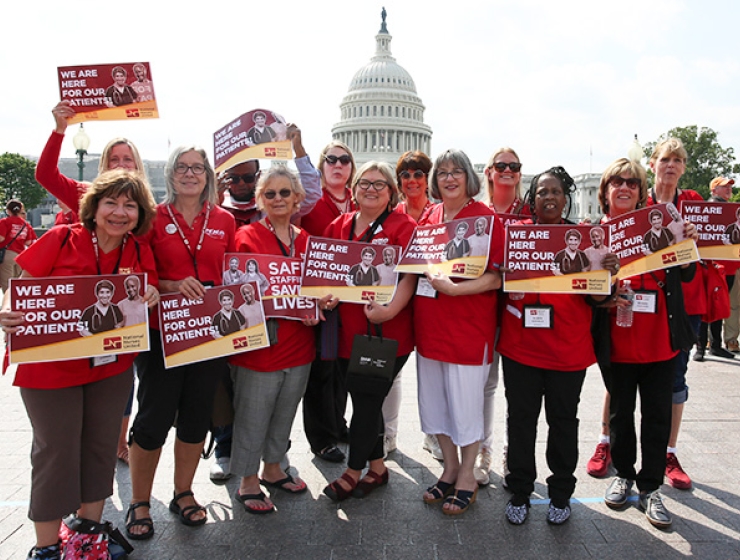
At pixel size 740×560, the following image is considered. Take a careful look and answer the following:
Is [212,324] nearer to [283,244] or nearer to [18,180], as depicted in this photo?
[283,244]

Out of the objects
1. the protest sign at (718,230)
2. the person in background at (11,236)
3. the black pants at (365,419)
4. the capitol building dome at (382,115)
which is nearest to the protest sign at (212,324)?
the black pants at (365,419)

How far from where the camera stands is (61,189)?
12.5ft

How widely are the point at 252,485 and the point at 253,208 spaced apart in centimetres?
220

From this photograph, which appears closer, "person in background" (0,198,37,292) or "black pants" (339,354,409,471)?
"black pants" (339,354,409,471)

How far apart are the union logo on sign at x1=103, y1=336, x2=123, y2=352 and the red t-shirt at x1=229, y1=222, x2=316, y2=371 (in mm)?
806

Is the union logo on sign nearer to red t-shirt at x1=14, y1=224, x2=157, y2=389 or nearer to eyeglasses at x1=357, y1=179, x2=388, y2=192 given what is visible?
red t-shirt at x1=14, y1=224, x2=157, y2=389

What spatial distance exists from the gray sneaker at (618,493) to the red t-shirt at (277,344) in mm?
2254

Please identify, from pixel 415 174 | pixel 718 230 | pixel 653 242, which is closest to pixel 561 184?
pixel 653 242

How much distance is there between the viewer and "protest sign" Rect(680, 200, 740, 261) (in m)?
3.87

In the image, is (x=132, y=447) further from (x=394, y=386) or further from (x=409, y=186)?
(x=409, y=186)

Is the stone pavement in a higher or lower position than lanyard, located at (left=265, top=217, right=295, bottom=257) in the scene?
lower

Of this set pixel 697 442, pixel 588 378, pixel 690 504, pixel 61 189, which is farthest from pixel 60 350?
pixel 588 378

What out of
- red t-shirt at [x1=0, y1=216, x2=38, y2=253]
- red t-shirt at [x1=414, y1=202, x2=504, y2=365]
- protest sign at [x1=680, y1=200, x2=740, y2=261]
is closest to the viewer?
red t-shirt at [x1=414, y1=202, x2=504, y2=365]

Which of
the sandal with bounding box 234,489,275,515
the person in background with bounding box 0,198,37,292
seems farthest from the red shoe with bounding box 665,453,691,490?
the person in background with bounding box 0,198,37,292
